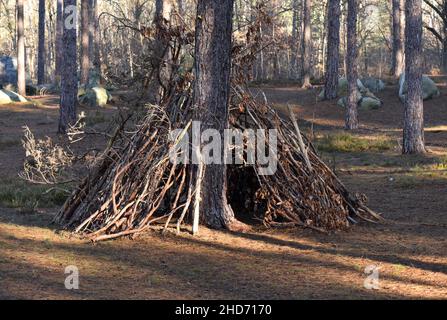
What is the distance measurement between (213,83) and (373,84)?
17.8 metres

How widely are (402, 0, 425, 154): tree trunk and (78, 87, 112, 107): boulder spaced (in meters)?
12.8

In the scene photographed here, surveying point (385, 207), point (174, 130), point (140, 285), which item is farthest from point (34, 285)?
point (385, 207)

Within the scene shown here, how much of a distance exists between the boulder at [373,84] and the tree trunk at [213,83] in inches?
682

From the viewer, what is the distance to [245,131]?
843 centimetres

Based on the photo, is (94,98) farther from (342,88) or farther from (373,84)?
(373,84)

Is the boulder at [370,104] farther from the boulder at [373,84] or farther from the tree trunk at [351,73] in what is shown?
the tree trunk at [351,73]

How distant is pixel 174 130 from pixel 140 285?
9.09ft

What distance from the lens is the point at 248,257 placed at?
6.89 metres

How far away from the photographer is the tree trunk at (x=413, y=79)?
13969mm

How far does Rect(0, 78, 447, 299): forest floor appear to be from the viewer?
5.62m

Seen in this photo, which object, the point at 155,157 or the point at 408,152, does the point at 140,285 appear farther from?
the point at 408,152

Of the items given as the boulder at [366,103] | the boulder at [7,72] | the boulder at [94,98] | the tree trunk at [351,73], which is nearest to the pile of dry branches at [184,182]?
the tree trunk at [351,73]

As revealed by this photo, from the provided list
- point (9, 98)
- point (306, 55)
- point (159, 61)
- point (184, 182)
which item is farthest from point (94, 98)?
point (184, 182)

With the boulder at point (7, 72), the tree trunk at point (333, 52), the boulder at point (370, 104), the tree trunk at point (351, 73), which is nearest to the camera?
the tree trunk at point (351, 73)
